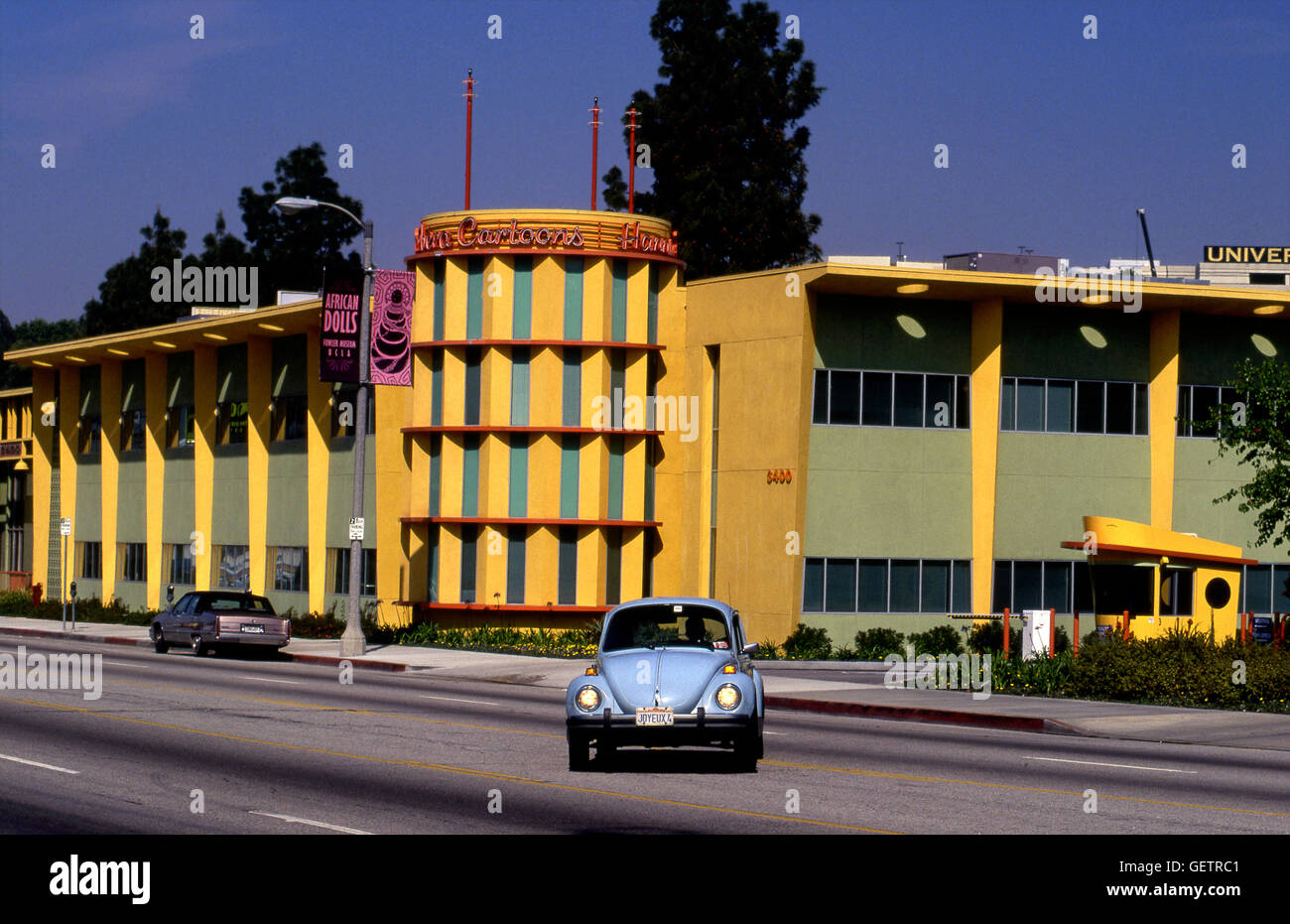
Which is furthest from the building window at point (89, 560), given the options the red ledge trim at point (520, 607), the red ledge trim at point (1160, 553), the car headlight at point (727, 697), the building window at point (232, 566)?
the car headlight at point (727, 697)

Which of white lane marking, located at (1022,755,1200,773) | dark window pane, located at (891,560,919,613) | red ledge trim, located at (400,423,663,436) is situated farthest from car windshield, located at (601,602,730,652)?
red ledge trim, located at (400,423,663,436)

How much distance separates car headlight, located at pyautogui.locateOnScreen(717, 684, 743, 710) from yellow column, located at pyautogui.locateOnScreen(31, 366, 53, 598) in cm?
5550

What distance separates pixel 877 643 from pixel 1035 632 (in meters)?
5.56

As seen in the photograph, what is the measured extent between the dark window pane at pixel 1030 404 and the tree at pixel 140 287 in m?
75.0

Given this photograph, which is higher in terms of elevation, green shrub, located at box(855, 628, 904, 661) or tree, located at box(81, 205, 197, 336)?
tree, located at box(81, 205, 197, 336)

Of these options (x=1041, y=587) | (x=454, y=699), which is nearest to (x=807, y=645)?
(x=1041, y=587)

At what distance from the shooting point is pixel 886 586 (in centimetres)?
4100

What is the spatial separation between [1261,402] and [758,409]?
12.6m

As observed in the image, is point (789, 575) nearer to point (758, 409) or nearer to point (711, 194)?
point (758, 409)

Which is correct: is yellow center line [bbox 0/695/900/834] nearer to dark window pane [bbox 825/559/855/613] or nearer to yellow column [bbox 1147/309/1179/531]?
dark window pane [bbox 825/559/855/613]

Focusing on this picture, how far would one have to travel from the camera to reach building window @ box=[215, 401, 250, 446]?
54188 mm

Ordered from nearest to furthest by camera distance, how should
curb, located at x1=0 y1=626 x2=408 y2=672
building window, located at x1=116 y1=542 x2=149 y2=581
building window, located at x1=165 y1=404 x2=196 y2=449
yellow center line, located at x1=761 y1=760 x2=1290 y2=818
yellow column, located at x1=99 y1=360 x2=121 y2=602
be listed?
yellow center line, located at x1=761 y1=760 x2=1290 y2=818
curb, located at x1=0 y1=626 x2=408 y2=672
building window, located at x1=165 y1=404 x2=196 y2=449
building window, located at x1=116 y1=542 x2=149 y2=581
yellow column, located at x1=99 y1=360 x2=121 y2=602

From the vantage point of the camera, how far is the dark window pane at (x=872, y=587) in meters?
40.8
